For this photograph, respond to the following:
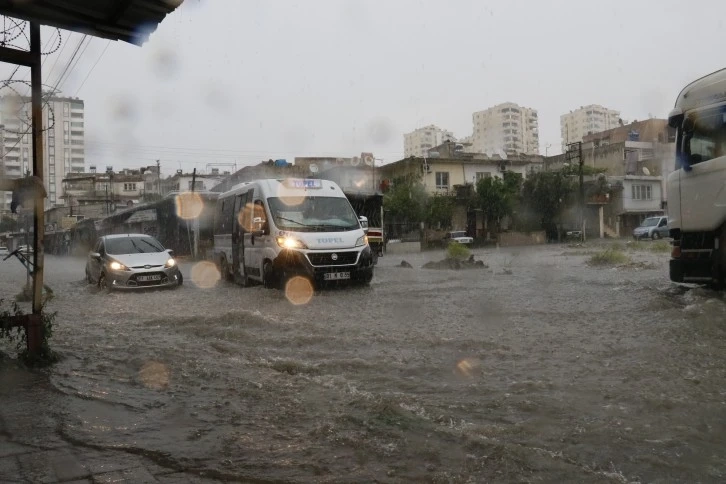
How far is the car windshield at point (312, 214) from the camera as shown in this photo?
37.6 feet

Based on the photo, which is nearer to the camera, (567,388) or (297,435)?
(297,435)

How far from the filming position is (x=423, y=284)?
43.5ft

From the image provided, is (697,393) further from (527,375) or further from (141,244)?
(141,244)

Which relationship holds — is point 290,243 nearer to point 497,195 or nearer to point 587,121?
point 497,195

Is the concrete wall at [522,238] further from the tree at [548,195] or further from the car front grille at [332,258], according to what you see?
the car front grille at [332,258]

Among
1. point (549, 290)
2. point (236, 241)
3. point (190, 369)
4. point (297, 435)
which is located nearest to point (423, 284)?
point (549, 290)

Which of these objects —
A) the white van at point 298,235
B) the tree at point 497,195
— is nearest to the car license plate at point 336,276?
the white van at point 298,235

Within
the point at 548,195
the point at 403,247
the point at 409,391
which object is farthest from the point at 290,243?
the point at 548,195

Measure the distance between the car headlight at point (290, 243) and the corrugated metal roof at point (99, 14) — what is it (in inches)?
226

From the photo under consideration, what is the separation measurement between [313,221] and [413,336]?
524 centimetres

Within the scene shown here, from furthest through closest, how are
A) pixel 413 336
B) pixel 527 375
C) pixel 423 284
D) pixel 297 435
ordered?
pixel 423 284, pixel 413 336, pixel 527 375, pixel 297 435

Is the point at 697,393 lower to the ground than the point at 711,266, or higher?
lower

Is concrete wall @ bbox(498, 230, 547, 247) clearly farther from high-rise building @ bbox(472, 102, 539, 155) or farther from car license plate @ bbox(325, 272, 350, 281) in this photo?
high-rise building @ bbox(472, 102, 539, 155)

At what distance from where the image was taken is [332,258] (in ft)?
36.7
